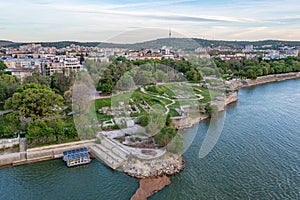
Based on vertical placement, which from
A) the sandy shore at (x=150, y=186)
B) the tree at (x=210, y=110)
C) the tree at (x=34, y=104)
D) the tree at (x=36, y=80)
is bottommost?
the sandy shore at (x=150, y=186)

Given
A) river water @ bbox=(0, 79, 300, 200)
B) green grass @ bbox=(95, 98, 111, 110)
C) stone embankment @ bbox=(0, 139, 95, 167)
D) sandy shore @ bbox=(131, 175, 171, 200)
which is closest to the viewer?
sandy shore @ bbox=(131, 175, 171, 200)

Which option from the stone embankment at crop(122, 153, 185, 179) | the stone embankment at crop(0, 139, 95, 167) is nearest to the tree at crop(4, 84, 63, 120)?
the stone embankment at crop(0, 139, 95, 167)

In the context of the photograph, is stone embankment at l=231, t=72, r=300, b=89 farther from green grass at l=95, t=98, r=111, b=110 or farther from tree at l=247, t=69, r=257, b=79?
green grass at l=95, t=98, r=111, b=110

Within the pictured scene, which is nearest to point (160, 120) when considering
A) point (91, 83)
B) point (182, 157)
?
point (182, 157)

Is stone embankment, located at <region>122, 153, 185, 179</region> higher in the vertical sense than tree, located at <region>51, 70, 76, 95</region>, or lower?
lower

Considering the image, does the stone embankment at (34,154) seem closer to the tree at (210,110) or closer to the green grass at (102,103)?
the green grass at (102,103)

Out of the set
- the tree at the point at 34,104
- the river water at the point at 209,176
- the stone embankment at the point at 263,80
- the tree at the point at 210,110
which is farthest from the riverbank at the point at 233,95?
the tree at the point at 34,104

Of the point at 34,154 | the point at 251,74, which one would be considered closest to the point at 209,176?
the point at 34,154

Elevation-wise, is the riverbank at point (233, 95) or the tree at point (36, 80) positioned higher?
the tree at point (36, 80)

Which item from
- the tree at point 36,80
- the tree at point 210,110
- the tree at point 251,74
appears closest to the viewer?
the tree at point 210,110
